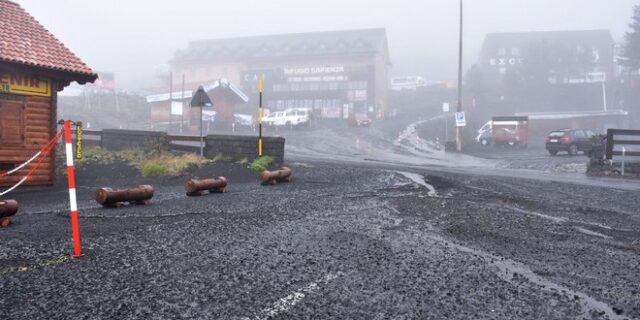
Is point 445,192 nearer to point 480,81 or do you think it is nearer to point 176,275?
point 176,275

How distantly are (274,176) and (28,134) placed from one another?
6.94m

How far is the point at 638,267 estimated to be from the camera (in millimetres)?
4785

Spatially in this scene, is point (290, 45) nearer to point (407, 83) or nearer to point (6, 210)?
point (407, 83)

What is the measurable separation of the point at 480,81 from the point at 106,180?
2526 inches

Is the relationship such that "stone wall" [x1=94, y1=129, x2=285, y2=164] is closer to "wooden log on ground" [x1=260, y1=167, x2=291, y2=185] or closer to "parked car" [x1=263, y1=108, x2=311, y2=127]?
"wooden log on ground" [x1=260, y1=167, x2=291, y2=185]

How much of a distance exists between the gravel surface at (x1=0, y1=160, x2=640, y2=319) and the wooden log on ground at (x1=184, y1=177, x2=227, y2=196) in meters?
0.78

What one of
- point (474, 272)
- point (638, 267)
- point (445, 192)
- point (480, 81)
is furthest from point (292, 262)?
point (480, 81)

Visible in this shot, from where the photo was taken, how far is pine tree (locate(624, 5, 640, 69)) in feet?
218

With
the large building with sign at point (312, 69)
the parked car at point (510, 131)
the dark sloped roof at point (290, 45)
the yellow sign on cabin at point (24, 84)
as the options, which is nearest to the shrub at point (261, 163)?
the yellow sign on cabin at point (24, 84)

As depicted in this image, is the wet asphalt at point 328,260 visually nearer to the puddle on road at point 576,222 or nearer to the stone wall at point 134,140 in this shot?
the puddle on road at point 576,222

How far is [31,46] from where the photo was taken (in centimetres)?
1288

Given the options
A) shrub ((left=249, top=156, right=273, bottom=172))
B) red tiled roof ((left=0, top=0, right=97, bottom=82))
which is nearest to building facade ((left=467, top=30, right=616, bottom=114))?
shrub ((left=249, top=156, right=273, bottom=172))

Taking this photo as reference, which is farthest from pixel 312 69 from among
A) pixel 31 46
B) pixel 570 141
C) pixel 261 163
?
pixel 31 46

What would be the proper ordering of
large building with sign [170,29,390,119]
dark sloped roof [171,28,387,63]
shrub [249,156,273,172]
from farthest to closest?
dark sloped roof [171,28,387,63] → large building with sign [170,29,390,119] → shrub [249,156,273,172]
